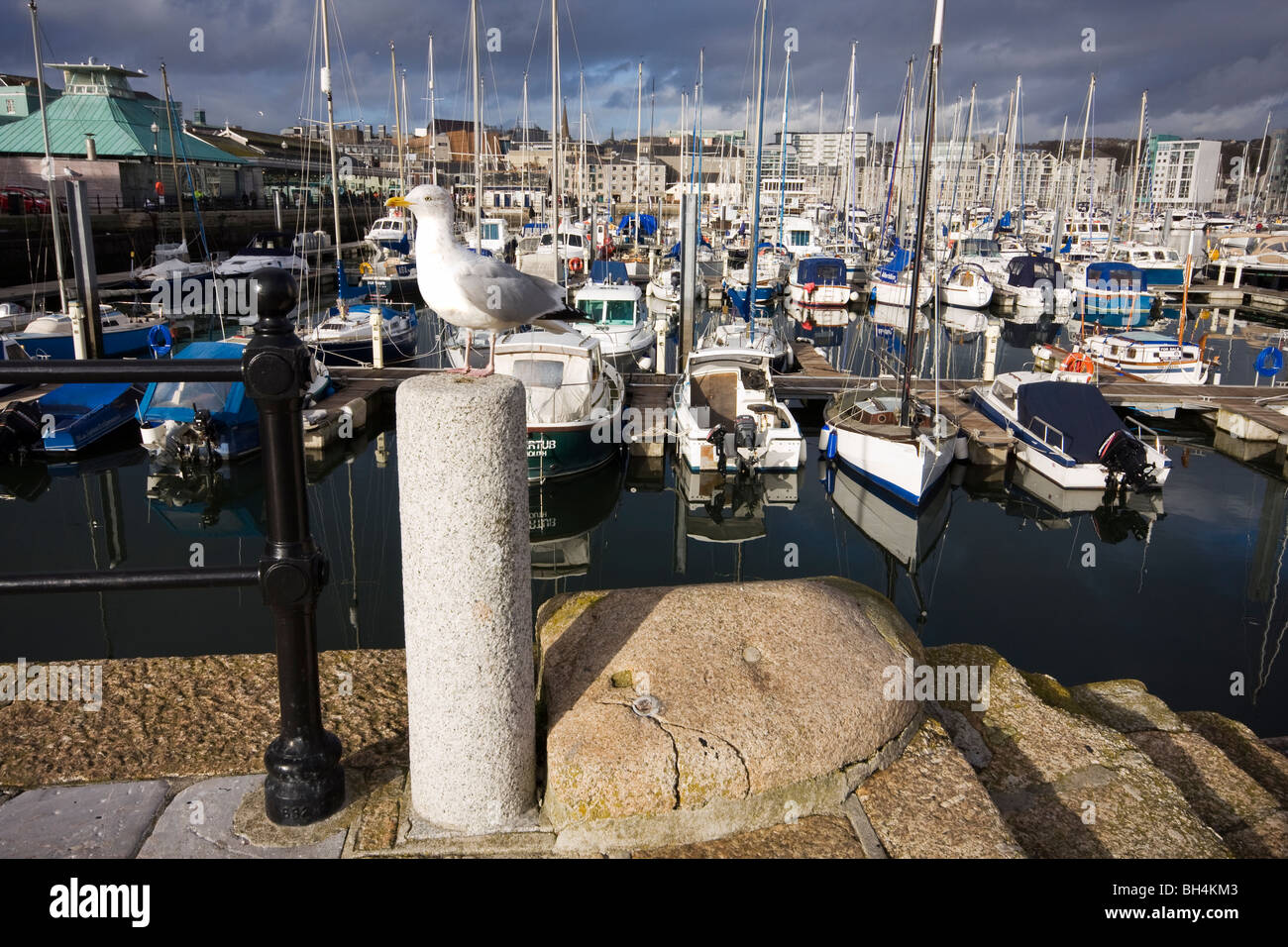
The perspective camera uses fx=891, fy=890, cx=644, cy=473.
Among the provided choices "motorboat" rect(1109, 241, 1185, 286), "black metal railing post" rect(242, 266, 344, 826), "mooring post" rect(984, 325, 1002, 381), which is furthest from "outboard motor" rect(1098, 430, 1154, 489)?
"motorboat" rect(1109, 241, 1185, 286)

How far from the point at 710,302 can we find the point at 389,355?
78.0ft

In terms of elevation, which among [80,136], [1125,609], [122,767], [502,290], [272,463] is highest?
[80,136]

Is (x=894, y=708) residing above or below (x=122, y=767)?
above

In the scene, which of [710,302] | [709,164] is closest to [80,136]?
[710,302]

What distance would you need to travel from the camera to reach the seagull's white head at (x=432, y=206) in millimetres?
3848

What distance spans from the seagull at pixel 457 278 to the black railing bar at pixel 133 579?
1161 millimetres

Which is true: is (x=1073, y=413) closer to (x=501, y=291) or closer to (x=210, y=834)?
(x=501, y=291)

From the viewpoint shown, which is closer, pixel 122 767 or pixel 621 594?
pixel 122 767

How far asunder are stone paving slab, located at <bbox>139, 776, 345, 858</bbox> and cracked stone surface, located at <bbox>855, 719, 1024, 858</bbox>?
1846 mm

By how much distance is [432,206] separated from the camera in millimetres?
3875

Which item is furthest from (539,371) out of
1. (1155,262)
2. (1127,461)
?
(1155,262)

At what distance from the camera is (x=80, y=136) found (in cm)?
5525

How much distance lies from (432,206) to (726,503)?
47.4ft
